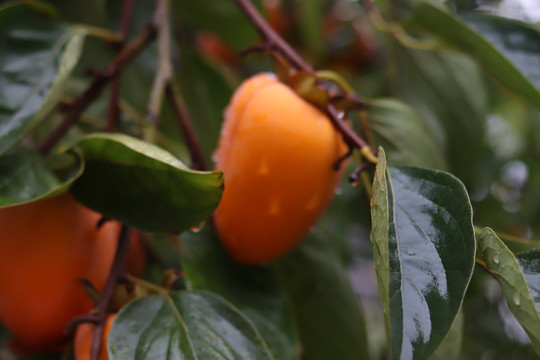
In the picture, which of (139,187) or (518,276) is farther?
(139,187)

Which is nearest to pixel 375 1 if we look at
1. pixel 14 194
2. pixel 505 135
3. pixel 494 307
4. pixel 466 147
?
pixel 466 147

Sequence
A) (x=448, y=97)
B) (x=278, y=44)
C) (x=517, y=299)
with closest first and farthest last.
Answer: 1. (x=517, y=299)
2. (x=278, y=44)
3. (x=448, y=97)

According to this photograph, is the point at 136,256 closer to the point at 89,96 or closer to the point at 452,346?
the point at 89,96

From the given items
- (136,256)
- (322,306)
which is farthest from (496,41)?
(136,256)

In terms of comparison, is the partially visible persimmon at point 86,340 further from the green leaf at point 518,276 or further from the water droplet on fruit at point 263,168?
the green leaf at point 518,276

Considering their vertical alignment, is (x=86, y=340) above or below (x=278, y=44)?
below

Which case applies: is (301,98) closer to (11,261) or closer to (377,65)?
(11,261)

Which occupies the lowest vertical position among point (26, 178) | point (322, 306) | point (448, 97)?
point (322, 306)

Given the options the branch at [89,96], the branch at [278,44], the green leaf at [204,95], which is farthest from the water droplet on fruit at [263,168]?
the green leaf at [204,95]
